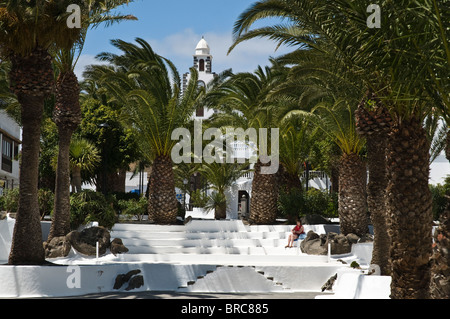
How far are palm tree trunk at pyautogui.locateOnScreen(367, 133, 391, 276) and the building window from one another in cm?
3243

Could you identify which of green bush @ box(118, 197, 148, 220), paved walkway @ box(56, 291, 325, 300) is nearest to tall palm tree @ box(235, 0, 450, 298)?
paved walkway @ box(56, 291, 325, 300)

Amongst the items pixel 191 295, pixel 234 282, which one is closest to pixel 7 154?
pixel 234 282

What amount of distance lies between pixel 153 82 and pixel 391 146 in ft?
55.8

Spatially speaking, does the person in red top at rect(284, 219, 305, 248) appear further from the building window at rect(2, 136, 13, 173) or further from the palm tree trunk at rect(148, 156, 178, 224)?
the building window at rect(2, 136, 13, 173)

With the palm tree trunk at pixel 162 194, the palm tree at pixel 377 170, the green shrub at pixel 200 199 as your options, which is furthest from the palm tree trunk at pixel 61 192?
the green shrub at pixel 200 199

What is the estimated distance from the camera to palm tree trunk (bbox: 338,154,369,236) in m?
23.5

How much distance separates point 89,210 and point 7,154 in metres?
24.7

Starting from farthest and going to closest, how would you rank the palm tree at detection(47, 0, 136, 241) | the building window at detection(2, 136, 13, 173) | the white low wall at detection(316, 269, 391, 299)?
1. the building window at detection(2, 136, 13, 173)
2. the palm tree at detection(47, 0, 136, 241)
3. the white low wall at detection(316, 269, 391, 299)

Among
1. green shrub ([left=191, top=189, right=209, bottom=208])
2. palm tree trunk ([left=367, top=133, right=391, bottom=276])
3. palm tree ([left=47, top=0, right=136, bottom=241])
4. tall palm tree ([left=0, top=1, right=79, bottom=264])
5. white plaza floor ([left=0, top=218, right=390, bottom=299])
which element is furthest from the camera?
green shrub ([left=191, top=189, right=209, bottom=208])

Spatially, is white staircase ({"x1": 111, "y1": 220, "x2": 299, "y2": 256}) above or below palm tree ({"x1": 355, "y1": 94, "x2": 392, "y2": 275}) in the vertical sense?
below

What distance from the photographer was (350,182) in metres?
23.8

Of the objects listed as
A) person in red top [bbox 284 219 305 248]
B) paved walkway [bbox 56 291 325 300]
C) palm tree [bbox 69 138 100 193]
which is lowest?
paved walkway [bbox 56 291 325 300]

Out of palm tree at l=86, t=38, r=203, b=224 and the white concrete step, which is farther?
palm tree at l=86, t=38, r=203, b=224
